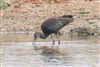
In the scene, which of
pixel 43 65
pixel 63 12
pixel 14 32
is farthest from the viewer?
pixel 63 12

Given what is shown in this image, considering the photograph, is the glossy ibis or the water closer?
the water

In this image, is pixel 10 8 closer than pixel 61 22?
No

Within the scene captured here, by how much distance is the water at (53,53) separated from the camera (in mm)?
11578

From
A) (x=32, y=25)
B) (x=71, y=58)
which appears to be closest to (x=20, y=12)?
(x=32, y=25)

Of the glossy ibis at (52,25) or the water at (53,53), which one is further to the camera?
the glossy ibis at (52,25)

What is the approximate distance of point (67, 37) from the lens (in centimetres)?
1738

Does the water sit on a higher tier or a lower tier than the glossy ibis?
lower

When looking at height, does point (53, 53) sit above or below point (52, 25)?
below

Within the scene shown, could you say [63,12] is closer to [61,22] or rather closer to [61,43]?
[61,22]

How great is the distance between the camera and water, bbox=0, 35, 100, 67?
11578mm

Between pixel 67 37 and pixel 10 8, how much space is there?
5.97 meters

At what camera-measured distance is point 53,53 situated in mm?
13523

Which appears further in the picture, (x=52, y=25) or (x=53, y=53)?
(x=52, y=25)

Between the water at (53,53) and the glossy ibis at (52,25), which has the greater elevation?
the glossy ibis at (52,25)
